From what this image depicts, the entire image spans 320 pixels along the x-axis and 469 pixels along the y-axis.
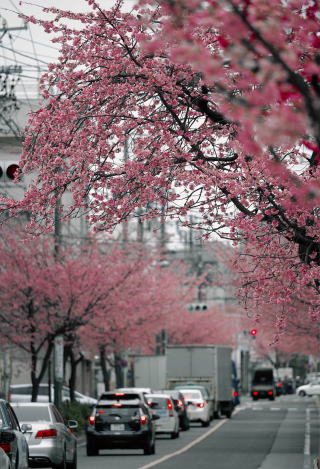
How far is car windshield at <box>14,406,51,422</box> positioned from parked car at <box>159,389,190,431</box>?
17.0 metres

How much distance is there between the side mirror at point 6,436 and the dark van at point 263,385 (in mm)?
74719

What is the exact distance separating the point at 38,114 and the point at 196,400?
3176 centimetres

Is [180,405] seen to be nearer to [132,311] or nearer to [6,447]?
[132,311]

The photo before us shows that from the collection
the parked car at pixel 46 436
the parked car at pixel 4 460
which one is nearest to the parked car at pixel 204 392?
the parked car at pixel 46 436

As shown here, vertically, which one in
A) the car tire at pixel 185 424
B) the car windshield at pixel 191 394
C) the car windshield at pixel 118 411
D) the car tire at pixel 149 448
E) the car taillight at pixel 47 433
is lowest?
the car tire at pixel 149 448

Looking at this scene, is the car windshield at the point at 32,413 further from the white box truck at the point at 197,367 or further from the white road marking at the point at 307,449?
the white box truck at the point at 197,367

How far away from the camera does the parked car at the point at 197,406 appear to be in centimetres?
4444

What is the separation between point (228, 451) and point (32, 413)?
32.9 ft

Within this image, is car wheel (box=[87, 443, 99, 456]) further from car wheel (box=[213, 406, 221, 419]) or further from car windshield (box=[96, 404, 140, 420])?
car wheel (box=[213, 406, 221, 419])

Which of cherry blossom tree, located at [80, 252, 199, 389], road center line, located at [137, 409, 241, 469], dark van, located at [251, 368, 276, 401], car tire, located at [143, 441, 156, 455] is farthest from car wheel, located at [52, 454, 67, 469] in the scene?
dark van, located at [251, 368, 276, 401]

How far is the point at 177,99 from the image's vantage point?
13922 millimetres

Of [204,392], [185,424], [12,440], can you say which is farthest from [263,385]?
[12,440]

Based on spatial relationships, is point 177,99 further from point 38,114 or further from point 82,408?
point 82,408

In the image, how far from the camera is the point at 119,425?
2689 cm
